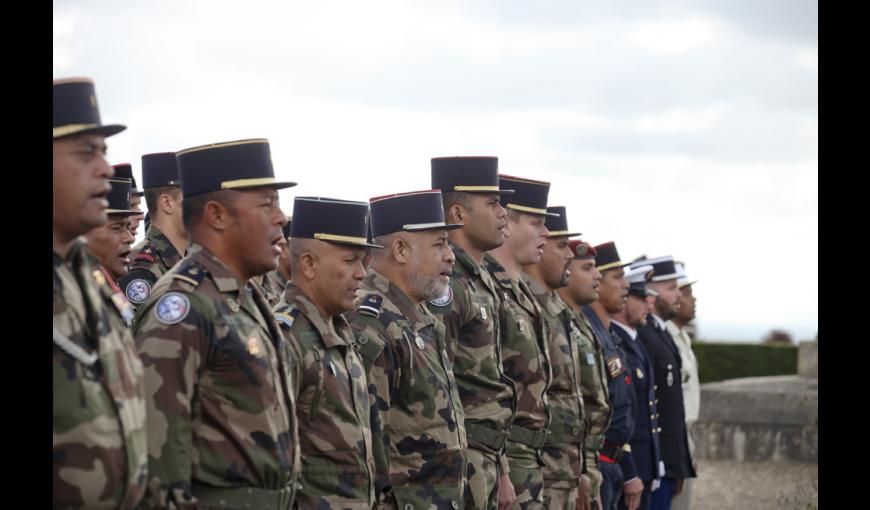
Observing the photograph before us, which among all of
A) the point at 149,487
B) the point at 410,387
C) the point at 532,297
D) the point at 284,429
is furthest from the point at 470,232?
the point at 149,487

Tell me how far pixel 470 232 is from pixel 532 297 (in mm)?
794

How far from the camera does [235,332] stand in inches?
177

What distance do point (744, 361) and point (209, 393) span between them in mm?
21196

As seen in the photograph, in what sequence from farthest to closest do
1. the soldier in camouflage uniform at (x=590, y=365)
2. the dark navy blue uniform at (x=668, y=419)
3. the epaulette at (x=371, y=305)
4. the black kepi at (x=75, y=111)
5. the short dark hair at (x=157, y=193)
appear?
the dark navy blue uniform at (x=668, y=419)
the soldier in camouflage uniform at (x=590, y=365)
the short dark hair at (x=157, y=193)
the epaulette at (x=371, y=305)
the black kepi at (x=75, y=111)

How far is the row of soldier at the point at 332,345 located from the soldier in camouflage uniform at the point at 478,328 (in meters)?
0.01

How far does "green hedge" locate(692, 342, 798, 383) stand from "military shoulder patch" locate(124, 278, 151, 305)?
1837 centimetres

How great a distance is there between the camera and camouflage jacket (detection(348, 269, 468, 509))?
6.23m

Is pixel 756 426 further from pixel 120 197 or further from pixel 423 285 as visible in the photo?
pixel 120 197

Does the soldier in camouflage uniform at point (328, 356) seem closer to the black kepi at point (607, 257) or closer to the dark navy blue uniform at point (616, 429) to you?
the dark navy blue uniform at point (616, 429)

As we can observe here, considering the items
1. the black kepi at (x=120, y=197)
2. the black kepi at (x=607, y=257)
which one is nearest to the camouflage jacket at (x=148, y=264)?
the black kepi at (x=120, y=197)

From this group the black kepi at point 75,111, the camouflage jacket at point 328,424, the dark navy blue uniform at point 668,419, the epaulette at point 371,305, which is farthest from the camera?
the dark navy blue uniform at point 668,419

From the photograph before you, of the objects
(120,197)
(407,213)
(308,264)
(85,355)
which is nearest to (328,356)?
(308,264)

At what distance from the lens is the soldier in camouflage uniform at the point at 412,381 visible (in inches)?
243
